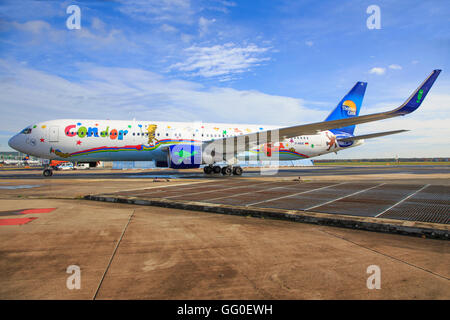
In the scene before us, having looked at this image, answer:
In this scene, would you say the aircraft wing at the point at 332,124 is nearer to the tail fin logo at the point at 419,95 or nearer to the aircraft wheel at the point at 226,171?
the tail fin logo at the point at 419,95

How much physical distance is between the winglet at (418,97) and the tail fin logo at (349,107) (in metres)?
9.92

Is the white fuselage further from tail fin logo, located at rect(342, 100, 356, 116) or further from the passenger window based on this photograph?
tail fin logo, located at rect(342, 100, 356, 116)

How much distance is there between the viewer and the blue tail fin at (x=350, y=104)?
965 inches

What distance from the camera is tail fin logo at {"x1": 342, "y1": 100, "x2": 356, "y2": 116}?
80.8 ft

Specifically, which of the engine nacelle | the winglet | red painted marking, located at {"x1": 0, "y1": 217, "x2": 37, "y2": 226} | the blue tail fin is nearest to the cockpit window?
the engine nacelle

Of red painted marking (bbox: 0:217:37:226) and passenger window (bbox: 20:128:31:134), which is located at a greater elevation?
passenger window (bbox: 20:128:31:134)

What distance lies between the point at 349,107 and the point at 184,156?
1706 centimetres

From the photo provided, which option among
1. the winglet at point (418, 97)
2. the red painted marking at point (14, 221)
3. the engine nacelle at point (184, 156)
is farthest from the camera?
the engine nacelle at point (184, 156)

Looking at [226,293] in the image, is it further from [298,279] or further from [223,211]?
[223,211]

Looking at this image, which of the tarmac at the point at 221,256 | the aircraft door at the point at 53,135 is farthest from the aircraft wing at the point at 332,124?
the aircraft door at the point at 53,135

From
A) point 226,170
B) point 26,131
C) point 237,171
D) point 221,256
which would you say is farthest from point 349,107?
point 26,131
